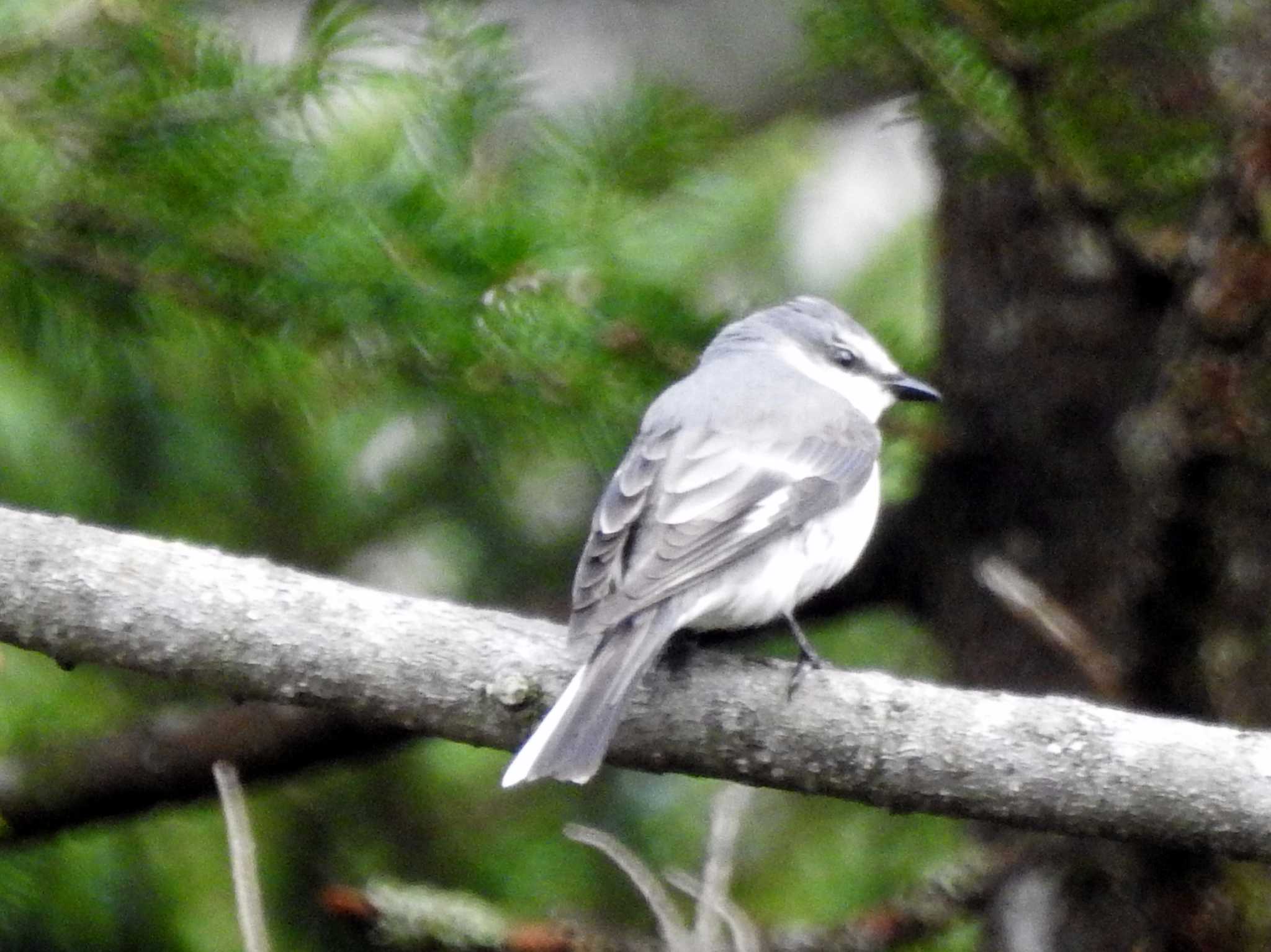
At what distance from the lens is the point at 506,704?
267 cm

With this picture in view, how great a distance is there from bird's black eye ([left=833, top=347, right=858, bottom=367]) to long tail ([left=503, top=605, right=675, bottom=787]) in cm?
126

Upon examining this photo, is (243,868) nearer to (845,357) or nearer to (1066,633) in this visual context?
(1066,633)

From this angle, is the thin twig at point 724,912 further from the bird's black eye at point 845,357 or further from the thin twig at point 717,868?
the bird's black eye at point 845,357

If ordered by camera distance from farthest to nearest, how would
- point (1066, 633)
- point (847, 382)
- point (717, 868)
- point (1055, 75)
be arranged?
point (847, 382), point (1066, 633), point (1055, 75), point (717, 868)

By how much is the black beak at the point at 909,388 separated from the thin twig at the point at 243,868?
6.04ft

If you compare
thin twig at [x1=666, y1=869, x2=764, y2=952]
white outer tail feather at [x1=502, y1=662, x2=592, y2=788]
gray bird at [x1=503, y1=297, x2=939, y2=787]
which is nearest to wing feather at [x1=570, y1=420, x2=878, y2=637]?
gray bird at [x1=503, y1=297, x2=939, y2=787]

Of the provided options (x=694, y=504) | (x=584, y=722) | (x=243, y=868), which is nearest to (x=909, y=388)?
(x=694, y=504)

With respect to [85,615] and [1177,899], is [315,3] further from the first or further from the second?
[1177,899]

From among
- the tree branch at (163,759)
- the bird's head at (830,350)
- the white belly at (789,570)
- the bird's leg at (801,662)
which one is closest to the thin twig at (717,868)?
the bird's leg at (801,662)

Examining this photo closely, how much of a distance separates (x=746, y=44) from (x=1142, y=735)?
403 cm

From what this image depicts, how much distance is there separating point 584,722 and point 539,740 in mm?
69

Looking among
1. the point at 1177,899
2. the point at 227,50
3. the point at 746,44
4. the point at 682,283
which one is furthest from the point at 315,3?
the point at 746,44

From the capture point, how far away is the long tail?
2555 mm

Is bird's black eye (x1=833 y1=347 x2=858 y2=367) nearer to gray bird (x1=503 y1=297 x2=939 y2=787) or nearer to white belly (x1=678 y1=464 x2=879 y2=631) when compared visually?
gray bird (x1=503 y1=297 x2=939 y2=787)
